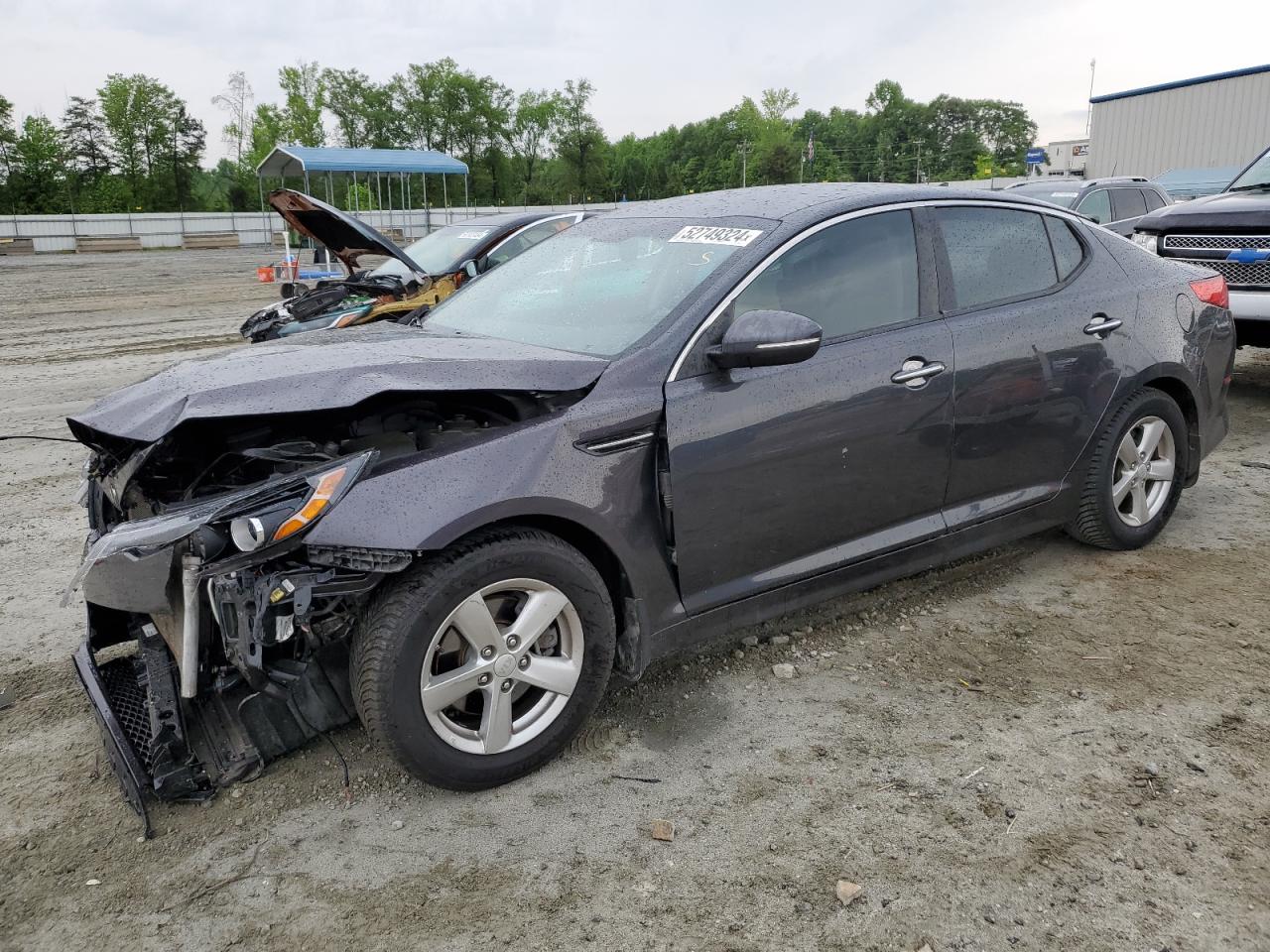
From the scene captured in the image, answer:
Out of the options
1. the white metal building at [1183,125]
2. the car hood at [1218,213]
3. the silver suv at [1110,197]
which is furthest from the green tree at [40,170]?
the car hood at [1218,213]

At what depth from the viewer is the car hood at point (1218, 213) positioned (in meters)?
7.12

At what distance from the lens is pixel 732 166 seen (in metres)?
105

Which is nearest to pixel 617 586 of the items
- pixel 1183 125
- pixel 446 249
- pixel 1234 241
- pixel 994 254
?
pixel 994 254

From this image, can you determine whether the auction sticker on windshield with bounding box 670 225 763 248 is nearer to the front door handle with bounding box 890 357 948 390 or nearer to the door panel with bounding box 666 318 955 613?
the door panel with bounding box 666 318 955 613

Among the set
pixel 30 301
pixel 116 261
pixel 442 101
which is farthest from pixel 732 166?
pixel 30 301

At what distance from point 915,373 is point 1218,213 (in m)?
5.30

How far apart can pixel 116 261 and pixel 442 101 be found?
58814 millimetres

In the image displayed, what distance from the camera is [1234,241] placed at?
23.9 feet

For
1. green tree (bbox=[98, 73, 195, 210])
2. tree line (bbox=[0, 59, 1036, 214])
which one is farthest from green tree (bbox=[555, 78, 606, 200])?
green tree (bbox=[98, 73, 195, 210])

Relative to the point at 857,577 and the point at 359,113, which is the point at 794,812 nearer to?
the point at 857,577

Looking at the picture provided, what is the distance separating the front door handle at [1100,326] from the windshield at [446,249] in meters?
6.66

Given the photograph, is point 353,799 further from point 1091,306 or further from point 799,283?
point 1091,306

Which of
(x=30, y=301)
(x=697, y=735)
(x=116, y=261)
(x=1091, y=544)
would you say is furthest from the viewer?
(x=116, y=261)

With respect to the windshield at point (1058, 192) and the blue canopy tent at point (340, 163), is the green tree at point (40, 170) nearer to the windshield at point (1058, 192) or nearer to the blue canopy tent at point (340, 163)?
the blue canopy tent at point (340, 163)
